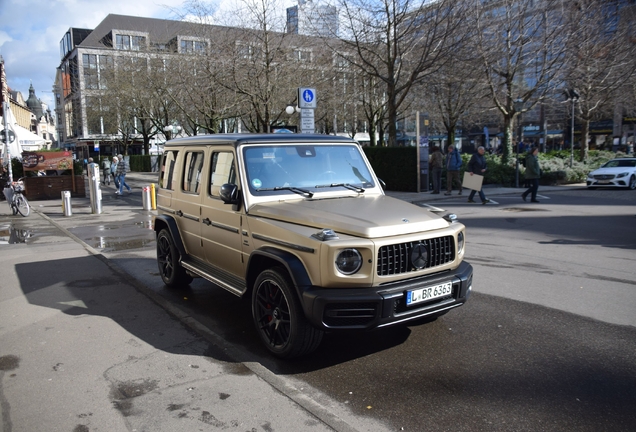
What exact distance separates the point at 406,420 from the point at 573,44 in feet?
82.9

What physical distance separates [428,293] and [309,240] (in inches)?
42.6

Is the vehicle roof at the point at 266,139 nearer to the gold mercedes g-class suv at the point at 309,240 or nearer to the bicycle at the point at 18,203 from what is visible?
the gold mercedes g-class suv at the point at 309,240

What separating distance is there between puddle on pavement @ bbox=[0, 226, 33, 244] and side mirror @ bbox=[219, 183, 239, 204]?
8758 millimetres

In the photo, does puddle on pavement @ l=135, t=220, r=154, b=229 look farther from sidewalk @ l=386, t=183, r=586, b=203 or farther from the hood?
the hood

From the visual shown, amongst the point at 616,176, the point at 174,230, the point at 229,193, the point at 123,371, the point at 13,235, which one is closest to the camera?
the point at 123,371

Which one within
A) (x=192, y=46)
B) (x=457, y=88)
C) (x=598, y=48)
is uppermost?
(x=192, y=46)

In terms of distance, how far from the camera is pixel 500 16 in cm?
2438

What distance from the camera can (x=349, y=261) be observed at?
4.16 metres

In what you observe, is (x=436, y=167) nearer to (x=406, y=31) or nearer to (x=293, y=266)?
(x=406, y=31)

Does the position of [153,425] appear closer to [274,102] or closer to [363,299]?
[363,299]

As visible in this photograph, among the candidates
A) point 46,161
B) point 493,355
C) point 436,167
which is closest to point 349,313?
point 493,355

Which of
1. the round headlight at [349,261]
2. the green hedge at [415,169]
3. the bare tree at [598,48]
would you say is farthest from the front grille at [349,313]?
the bare tree at [598,48]

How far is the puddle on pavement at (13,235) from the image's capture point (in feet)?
39.2

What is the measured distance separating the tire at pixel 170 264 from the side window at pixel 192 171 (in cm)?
83
